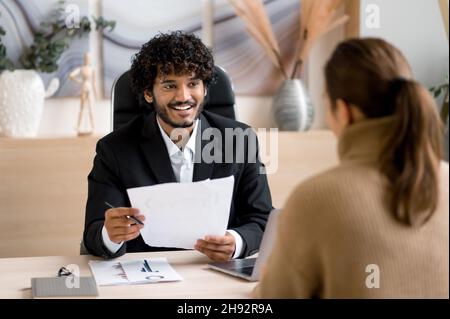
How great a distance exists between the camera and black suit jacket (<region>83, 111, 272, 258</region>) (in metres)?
2.09

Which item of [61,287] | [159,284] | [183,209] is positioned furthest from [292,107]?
[61,287]

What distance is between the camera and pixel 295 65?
11.7 feet

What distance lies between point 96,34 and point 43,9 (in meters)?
0.27

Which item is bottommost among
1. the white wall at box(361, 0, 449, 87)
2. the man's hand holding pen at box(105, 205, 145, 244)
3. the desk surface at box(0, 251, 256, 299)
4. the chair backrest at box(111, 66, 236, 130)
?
the desk surface at box(0, 251, 256, 299)

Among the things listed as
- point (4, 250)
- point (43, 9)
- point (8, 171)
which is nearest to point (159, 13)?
point (43, 9)

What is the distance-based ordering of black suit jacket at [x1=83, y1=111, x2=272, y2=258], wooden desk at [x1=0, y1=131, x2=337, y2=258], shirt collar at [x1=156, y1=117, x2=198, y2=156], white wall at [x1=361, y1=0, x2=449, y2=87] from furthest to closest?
white wall at [x1=361, y1=0, x2=449, y2=87] < wooden desk at [x1=0, y1=131, x2=337, y2=258] < shirt collar at [x1=156, y1=117, x2=198, y2=156] < black suit jacket at [x1=83, y1=111, x2=272, y2=258]

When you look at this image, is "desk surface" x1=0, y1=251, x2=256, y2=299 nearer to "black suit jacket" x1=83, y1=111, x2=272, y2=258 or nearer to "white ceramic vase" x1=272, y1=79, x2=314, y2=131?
"black suit jacket" x1=83, y1=111, x2=272, y2=258

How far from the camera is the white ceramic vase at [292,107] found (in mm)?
3424

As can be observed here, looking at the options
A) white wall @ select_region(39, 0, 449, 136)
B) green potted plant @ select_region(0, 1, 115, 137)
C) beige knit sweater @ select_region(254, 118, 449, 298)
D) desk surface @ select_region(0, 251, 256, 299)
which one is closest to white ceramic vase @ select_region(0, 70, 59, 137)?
green potted plant @ select_region(0, 1, 115, 137)

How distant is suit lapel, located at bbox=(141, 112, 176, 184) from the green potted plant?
1.14 metres

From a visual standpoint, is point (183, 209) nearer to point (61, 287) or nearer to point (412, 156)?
point (61, 287)

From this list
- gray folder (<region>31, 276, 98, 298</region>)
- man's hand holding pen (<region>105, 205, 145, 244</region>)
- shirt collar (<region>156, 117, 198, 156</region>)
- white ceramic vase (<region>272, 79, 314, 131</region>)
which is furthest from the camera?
white ceramic vase (<region>272, 79, 314, 131</region>)

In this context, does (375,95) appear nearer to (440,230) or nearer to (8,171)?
(440,230)

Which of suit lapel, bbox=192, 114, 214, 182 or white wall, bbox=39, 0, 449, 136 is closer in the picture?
suit lapel, bbox=192, 114, 214, 182
